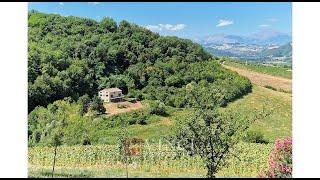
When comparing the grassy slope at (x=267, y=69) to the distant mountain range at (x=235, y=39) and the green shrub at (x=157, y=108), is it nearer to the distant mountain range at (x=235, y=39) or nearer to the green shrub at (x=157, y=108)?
the distant mountain range at (x=235, y=39)

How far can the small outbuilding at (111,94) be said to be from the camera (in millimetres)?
17234

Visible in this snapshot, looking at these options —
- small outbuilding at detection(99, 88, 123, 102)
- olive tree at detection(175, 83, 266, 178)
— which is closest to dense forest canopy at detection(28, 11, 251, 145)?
small outbuilding at detection(99, 88, 123, 102)

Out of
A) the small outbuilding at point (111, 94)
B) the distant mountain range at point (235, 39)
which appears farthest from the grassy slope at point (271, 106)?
the small outbuilding at point (111, 94)

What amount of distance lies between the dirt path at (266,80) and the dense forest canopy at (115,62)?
7.69 ft

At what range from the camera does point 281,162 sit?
5.82 m

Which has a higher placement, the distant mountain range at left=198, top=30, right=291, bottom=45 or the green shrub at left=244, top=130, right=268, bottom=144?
the distant mountain range at left=198, top=30, right=291, bottom=45

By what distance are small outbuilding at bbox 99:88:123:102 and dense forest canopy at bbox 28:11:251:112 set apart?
0.85 ft

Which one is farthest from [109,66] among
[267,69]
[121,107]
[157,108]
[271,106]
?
[267,69]

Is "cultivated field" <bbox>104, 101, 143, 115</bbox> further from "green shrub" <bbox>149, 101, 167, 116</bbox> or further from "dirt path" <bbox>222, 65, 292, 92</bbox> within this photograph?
"dirt path" <bbox>222, 65, 292, 92</bbox>

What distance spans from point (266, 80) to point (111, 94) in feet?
51.5

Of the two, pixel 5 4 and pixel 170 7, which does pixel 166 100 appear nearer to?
pixel 170 7

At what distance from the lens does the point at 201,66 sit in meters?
24.4

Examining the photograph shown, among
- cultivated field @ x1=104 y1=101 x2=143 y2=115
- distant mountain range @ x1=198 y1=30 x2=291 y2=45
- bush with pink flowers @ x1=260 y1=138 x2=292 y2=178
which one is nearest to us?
bush with pink flowers @ x1=260 y1=138 x2=292 y2=178

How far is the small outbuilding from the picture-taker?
17.2m
